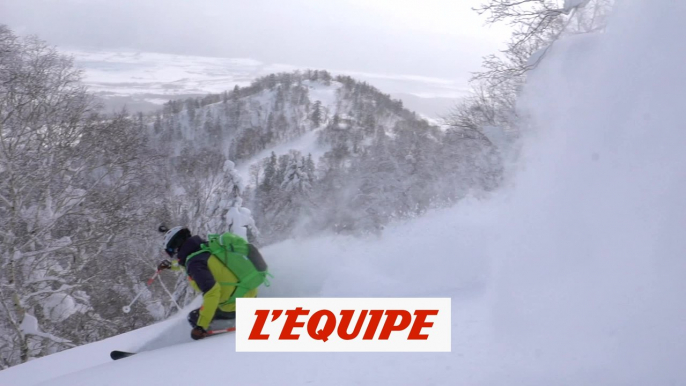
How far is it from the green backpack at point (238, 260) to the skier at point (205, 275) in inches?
0.8

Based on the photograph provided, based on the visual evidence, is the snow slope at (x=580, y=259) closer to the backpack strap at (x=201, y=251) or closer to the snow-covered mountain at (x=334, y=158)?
the backpack strap at (x=201, y=251)

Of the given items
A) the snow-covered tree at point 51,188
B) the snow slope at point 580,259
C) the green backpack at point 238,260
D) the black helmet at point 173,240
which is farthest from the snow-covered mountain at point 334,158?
the snow slope at point 580,259

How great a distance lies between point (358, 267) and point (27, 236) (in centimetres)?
1014

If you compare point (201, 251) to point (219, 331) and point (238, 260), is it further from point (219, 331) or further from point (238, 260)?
point (219, 331)

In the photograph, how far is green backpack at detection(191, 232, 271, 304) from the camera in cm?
445

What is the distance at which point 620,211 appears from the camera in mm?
2906

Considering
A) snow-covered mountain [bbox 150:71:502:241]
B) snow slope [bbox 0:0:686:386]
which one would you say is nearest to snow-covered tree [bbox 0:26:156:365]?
snow-covered mountain [bbox 150:71:502:241]

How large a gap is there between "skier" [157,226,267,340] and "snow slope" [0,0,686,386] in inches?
12.7

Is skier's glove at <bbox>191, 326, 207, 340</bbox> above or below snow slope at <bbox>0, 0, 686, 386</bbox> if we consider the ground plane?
below

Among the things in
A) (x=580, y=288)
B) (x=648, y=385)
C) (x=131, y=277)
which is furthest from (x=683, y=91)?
(x=131, y=277)

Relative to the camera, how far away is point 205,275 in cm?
427

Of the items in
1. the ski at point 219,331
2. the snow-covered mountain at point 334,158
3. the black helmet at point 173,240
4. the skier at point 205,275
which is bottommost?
the snow-covered mountain at point 334,158

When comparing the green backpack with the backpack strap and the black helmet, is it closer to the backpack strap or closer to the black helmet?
the backpack strap

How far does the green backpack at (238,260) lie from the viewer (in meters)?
4.45
